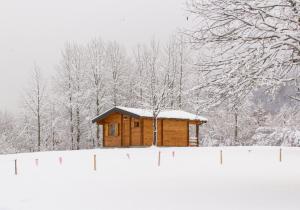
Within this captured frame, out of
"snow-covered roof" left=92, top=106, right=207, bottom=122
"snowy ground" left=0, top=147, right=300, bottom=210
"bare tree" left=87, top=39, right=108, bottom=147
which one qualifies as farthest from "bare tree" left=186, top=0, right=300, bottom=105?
"bare tree" left=87, top=39, right=108, bottom=147

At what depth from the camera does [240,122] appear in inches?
2165

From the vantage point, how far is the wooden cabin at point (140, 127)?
39191mm

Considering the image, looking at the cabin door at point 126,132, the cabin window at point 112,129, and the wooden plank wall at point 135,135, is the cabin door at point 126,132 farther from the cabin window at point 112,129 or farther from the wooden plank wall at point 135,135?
the cabin window at point 112,129

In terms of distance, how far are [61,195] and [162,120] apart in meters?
28.3

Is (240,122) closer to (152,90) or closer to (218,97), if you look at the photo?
(152,90)

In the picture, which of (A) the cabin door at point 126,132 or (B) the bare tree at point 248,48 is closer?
(B) the bare tree at point 248,48

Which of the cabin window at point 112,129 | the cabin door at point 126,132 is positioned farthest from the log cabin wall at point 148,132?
the cabin window at point 112,129

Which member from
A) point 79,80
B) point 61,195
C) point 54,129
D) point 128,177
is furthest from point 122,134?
point 61,195

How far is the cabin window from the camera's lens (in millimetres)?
41197

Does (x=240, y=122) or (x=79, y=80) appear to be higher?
(x=79, y=80)

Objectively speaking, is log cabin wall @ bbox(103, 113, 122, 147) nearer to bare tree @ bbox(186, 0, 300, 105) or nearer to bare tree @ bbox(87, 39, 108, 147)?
bare tree @ bbox(87, 39, 108, 147)

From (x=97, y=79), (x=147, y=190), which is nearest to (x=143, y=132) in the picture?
(x=97, y=79)

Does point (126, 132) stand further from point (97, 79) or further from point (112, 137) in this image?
point (97, 79)

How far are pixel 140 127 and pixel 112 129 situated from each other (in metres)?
3.96
